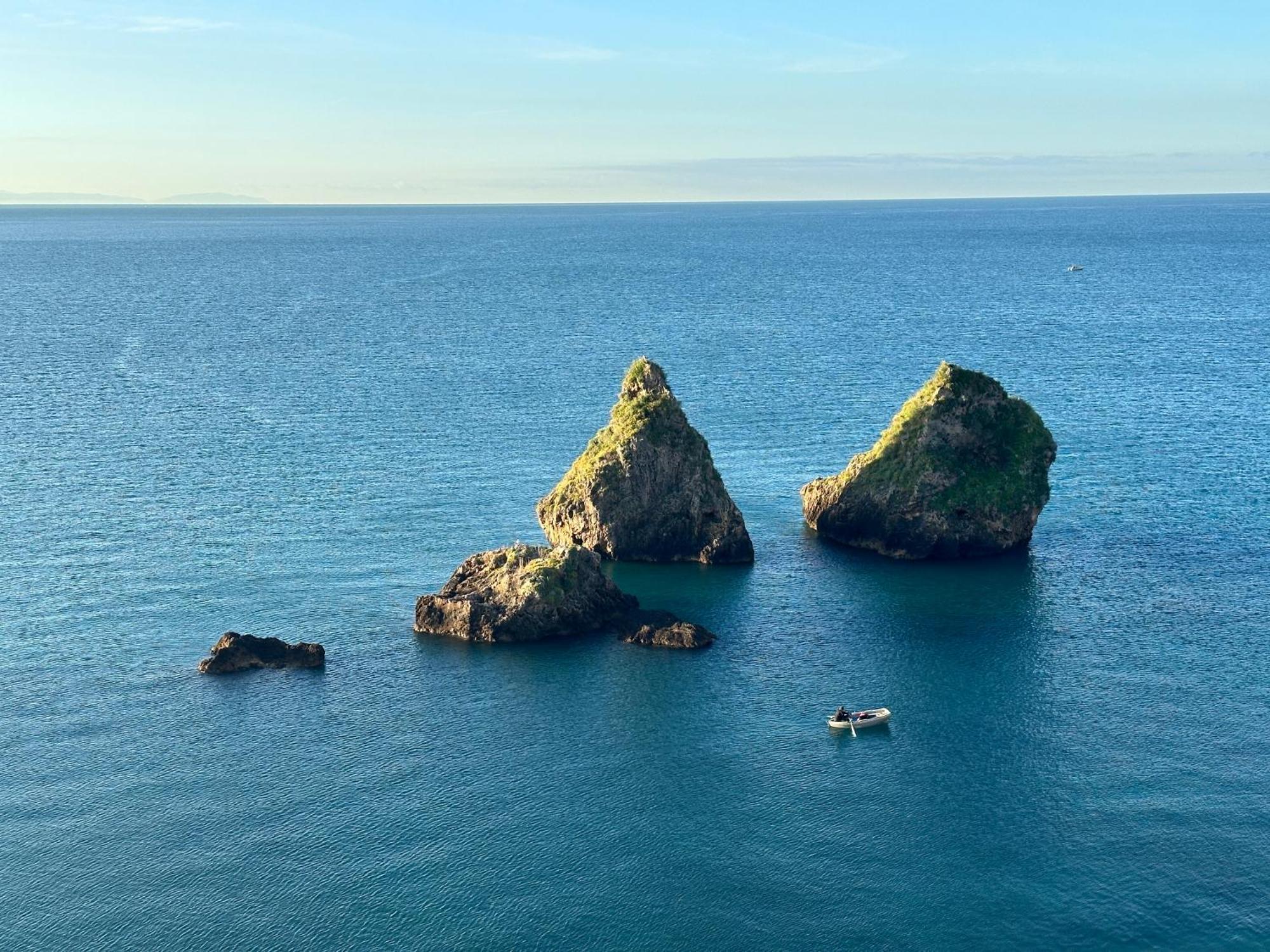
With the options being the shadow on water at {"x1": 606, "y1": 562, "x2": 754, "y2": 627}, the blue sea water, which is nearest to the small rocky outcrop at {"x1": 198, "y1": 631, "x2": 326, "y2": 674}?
the blue sea water

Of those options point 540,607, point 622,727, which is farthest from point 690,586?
point 622,727

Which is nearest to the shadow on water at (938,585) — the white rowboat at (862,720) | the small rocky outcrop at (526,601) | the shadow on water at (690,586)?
the shadow on water at (690,586)

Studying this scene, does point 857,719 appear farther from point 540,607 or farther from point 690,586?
point 690,586

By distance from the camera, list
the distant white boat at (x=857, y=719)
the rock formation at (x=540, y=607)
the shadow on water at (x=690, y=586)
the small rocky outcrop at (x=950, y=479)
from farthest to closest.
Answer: the small rocky outcrop at (x=950, y=479)
the shadow on water at (x=690, y=586)
the rock formation at (x=540, y=607)
the distant white boat at (x=857, y=719)

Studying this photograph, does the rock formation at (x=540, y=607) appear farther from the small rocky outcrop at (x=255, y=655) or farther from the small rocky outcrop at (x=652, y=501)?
the small rocky outcrop at (x=652, y=501)

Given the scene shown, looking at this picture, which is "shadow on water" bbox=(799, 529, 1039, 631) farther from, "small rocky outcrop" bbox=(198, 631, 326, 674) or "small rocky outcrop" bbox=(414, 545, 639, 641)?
"small rocky outcrop" bbox=(198, 631, 326, 674)

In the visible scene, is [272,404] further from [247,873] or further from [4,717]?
[247,873]
